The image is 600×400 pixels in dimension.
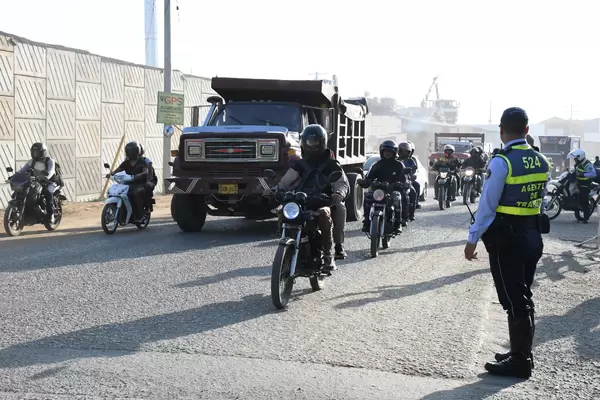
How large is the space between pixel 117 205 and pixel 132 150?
128cm

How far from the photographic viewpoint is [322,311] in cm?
793

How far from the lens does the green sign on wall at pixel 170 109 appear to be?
23.0 meters

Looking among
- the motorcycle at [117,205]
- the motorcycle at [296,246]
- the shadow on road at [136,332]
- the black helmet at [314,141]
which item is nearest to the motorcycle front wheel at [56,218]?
the motorcycle at [117,205]

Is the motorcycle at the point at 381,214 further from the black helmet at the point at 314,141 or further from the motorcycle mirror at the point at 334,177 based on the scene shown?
the motorcycle mirror at the point at 334,177

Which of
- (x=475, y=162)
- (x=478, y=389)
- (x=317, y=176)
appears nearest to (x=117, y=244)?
(x=317, y=176)

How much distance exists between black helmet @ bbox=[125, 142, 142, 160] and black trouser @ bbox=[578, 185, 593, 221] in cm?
1017

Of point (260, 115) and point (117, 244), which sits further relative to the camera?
point (260, 115)

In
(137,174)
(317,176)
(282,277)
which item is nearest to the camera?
(282,277)

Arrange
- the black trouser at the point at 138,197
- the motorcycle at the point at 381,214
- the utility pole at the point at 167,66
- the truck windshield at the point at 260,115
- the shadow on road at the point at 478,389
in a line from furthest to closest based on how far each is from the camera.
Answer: the utility pole at the point at 167,66 < the truck windshield at the point at 260,115 < the black trouser at the point at 138,197 < the motorcycle at the point at 381,214 < the shadow on road at the point at 478,389

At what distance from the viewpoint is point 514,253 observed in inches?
235

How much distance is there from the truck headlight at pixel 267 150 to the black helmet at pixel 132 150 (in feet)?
8.66

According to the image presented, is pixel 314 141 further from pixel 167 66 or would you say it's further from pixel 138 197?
pixel 167 66

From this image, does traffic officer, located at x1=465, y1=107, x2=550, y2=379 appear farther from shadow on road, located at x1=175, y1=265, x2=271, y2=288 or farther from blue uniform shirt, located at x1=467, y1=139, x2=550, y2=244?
shadow on road, located at x1=175, y1=265, x2=271, y2=288

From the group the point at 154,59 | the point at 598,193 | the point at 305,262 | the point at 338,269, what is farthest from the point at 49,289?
the point at 154,59
